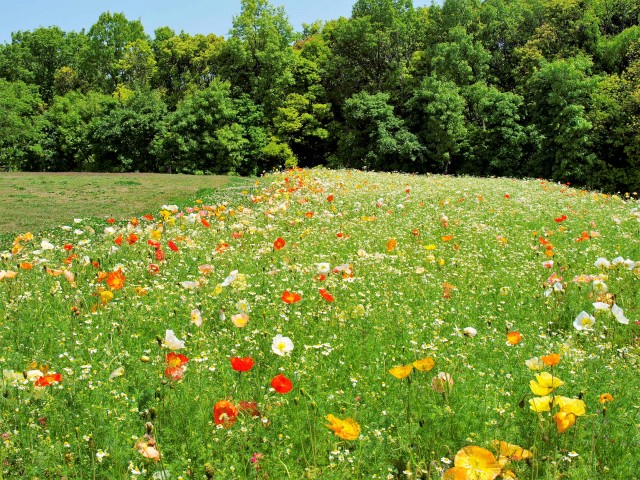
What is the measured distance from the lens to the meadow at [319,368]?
2.48 meters

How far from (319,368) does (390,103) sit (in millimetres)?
36974

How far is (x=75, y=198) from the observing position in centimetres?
1908

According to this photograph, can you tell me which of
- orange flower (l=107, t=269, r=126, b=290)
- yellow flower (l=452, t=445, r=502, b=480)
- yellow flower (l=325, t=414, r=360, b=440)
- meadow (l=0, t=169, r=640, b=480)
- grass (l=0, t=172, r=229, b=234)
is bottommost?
grass (l=0, t=172, r=229, b=234)

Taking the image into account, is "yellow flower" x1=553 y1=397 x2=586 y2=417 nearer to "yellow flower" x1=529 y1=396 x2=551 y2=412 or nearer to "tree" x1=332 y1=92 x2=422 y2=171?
"yellow flower" x1=529 y1=396 x2=551 y2=412

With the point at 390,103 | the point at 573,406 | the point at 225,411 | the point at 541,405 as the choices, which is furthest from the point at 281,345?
the point at 390,103

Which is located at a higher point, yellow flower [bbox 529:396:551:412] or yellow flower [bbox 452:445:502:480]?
yellow flower [bbox 529:396:551:412]

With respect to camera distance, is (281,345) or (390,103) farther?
(390,103)

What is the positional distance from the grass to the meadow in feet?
27.2

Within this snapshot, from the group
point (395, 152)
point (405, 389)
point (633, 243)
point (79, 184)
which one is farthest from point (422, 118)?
point (405, 389)

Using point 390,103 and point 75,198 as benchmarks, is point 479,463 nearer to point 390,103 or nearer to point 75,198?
point 75,198

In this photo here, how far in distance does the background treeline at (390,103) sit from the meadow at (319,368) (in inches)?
1012

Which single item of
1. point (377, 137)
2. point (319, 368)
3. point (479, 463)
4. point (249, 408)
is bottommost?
point (319, 368)

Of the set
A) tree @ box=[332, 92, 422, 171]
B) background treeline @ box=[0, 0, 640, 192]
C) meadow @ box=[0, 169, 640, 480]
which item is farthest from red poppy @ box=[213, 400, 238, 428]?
tree @ box=[332, 92, 422, 171]

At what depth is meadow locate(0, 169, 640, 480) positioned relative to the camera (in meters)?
2.48
